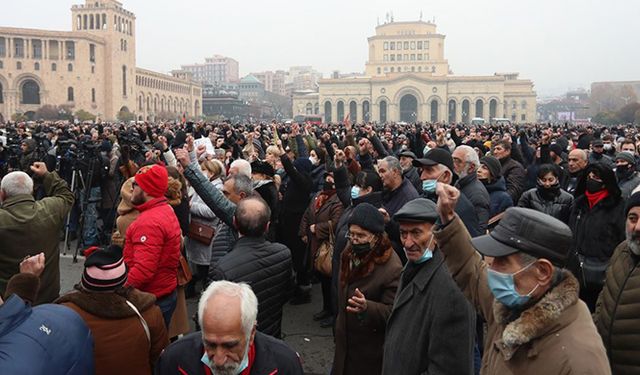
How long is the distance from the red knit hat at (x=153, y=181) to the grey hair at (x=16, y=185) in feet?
3.07

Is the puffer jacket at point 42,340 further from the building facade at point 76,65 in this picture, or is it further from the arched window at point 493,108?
the arched window at point 493,108

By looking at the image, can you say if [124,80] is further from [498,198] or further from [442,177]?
[442,177]

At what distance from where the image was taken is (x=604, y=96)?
11675 cm

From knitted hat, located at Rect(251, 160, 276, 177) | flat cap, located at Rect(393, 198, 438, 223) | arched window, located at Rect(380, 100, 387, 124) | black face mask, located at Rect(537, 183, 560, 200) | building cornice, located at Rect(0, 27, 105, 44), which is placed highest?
building cornice, located at Rect(0, 27, 105, 44)

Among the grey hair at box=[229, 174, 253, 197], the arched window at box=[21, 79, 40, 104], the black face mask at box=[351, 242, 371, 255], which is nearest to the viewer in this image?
the black face mask at box=[351, 242, 371, 255]

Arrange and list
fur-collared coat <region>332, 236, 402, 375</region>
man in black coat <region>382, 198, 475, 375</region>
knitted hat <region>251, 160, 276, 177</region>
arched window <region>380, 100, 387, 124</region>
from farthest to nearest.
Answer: arched window <region>380, 100, 387, 124</region> < knitted hat <region>251, 160, 276, 177</region> < fur-collared coat <region>332, 236, 402, 375</region> < man in black coat <region>382, 198, 475, 375</region>

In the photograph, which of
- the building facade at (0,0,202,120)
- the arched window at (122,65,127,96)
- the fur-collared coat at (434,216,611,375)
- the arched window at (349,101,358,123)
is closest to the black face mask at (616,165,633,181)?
the fur-collared coat at (434,216,611,375)

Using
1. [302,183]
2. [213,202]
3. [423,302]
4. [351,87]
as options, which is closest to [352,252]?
[423,302]

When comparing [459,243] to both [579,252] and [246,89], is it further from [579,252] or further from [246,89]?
[246,89]

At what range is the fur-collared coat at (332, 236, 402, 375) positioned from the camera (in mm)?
3328

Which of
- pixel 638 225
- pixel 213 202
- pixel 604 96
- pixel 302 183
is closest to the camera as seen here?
pixel 638 225

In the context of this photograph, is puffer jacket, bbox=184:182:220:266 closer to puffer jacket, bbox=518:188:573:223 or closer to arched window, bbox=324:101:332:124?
puffer jacket, bbox=518:188:573:223

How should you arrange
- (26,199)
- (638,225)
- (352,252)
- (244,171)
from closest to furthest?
(638,225), (352,252), (26,199), (244,171)

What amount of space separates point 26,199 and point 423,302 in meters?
2.97
